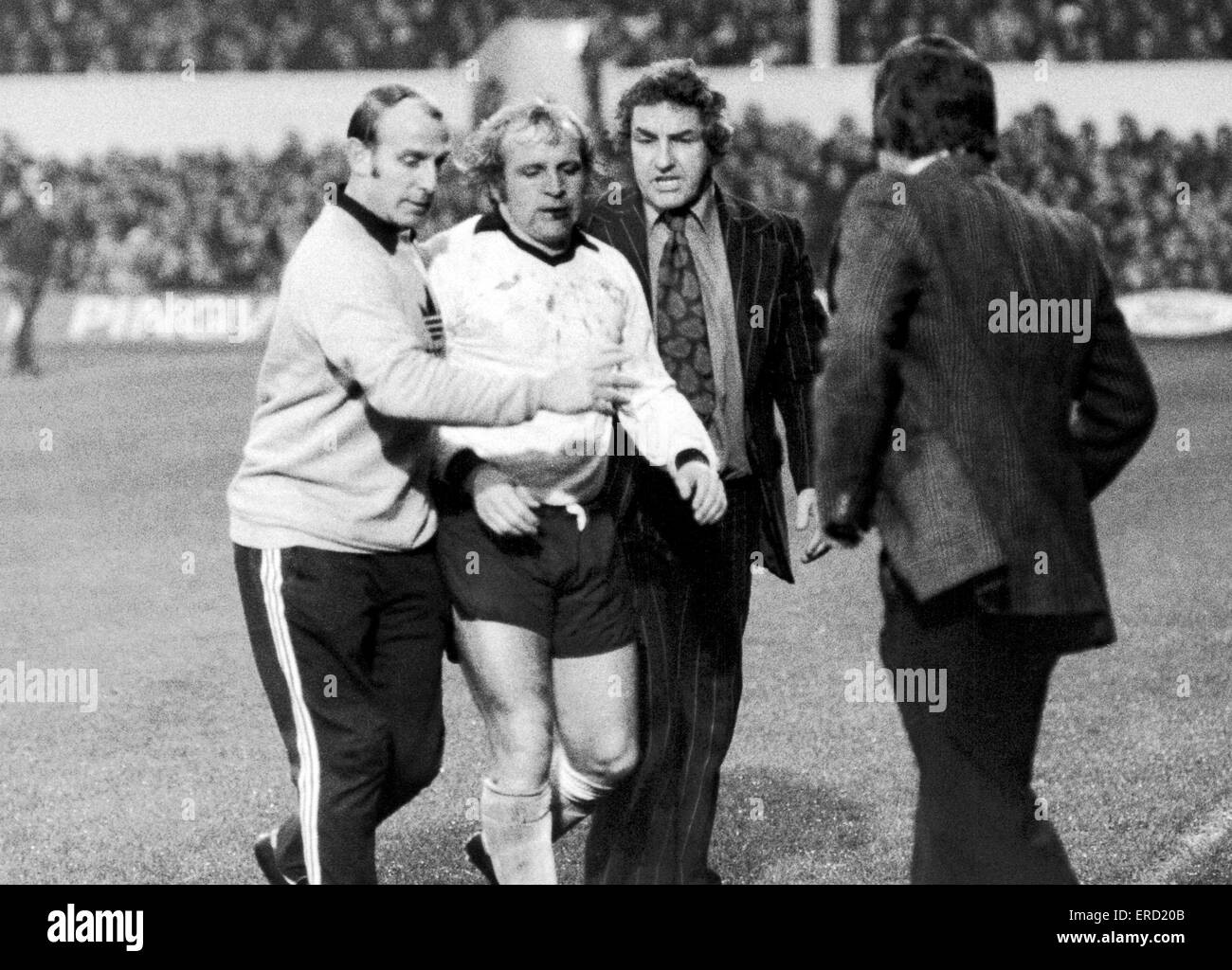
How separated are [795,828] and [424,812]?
834 mm

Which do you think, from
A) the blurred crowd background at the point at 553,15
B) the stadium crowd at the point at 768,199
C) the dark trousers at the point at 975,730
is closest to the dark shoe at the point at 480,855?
the dark trousers at the point at 975,730

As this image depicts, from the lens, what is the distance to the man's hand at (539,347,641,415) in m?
3.02

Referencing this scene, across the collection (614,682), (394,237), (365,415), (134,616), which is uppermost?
(394,237)

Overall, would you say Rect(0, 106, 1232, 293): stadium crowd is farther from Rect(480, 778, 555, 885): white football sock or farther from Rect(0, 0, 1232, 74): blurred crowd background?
Rect(480, 778, 555, 885): white football sock

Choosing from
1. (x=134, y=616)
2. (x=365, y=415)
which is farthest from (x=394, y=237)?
(x=134, y=616)

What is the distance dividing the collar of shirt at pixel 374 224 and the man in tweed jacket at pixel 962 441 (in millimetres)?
805

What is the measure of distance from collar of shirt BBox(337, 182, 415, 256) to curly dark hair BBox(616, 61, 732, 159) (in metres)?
0.52

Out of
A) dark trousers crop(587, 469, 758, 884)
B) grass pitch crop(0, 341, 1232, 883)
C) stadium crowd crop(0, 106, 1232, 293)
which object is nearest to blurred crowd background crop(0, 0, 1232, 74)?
stadium crowd crop(0, 106, 1232, 293)

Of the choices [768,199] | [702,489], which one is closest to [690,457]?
[702,489]

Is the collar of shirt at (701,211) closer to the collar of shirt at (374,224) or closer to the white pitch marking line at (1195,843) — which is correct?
the collar of shirt at (374,224)

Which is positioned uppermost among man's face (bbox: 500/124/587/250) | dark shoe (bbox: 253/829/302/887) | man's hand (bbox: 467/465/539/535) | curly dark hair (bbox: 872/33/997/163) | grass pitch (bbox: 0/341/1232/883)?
curly dark hair (bbox: 872/33/997/163)

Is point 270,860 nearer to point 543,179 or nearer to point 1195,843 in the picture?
point 543,179
